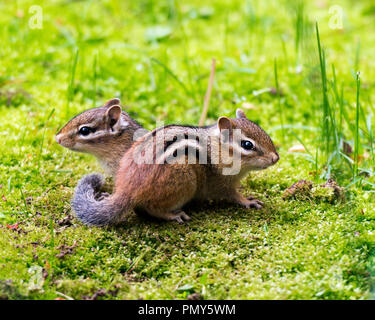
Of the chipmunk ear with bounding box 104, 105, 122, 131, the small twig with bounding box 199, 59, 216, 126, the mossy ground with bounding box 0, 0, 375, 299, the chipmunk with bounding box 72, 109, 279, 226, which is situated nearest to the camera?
the mossy ground with bounding box 0, 0, 375, 299

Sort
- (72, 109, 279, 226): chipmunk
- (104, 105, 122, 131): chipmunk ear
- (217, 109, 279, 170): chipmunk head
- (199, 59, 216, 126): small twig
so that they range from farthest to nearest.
A: (199, 59, 216, 126): small twig, (104, 105, 122, 131): chipmunk ear, (217, 109, 279, 170): chipmunk head, (72, 109, 279, 226): chipmunk

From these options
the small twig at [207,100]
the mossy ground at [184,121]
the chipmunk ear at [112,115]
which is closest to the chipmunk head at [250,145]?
the mossy ground at [184,121]

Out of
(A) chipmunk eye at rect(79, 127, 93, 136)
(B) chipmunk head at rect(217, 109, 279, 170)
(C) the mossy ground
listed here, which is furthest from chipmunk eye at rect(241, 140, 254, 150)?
(A) chipmunk eye at rect(79, 127, 93, 136)

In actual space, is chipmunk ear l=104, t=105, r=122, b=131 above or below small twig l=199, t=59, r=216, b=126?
below

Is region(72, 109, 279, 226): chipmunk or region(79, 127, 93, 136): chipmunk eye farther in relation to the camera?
region(79, 127, 93, 136): chipmunk eye

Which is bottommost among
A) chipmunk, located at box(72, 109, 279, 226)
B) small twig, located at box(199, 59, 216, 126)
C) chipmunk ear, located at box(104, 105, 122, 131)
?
chipmunk, located at box(72, 109, 279, 226)

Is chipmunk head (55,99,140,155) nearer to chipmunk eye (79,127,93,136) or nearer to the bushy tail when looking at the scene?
chipmunk eye (79,127,93,136)

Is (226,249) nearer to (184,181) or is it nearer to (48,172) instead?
(184,181)
